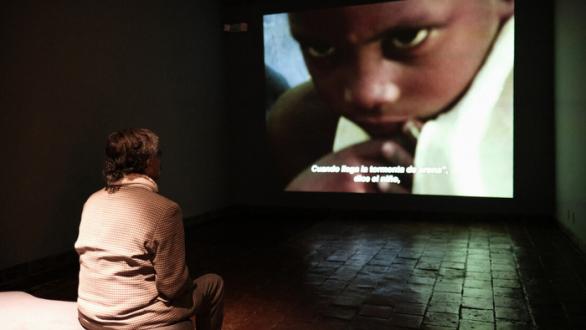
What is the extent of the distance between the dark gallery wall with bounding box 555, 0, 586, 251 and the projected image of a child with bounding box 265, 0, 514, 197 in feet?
1.70

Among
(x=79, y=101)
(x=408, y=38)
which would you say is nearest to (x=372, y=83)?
(x=408, y=38)

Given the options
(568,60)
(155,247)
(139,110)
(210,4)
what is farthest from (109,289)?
(210,4)

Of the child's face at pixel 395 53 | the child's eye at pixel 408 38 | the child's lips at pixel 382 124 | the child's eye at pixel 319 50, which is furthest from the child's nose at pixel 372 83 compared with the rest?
the child's eye at pixel 319 50

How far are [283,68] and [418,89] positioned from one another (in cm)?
180

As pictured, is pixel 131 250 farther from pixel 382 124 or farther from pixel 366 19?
pixel 366 19

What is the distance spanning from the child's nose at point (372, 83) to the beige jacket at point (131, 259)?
15.6 feet

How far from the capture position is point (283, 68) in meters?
6.62

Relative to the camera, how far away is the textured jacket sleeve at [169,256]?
1589 mm

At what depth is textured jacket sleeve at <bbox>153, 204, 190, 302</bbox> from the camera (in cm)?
159

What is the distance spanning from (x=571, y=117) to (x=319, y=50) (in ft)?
9.92

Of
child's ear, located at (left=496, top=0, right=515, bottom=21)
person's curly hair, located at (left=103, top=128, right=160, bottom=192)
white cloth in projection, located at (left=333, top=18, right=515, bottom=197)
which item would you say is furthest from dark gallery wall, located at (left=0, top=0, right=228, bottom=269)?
child's ear, located at (left=496, top=0, right=515, bottom=21)

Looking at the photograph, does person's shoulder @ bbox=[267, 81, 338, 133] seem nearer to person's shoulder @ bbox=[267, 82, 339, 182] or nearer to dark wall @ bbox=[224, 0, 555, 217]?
person's shoulder @ bbox=[267, 82, 339, 182]

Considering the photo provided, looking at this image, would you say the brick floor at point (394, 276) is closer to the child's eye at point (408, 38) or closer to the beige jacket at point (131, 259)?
the beige jacket at point (131, 259)

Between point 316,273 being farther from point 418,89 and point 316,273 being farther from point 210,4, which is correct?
point 210,4
